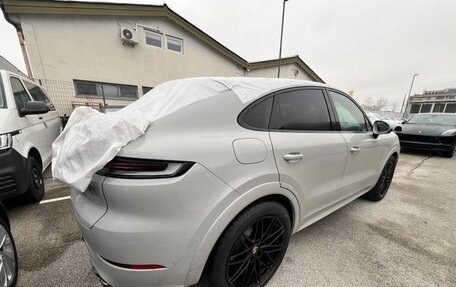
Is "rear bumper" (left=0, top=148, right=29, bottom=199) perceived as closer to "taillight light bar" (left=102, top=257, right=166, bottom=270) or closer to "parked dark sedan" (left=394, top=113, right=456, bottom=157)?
"taillight light bar" (left=102, top=257, right=166, bottom=270)

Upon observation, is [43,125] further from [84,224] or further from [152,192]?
[152,192]

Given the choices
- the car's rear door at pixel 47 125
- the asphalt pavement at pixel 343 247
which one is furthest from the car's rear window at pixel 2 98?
the asphalt pavement at pixel 343 247

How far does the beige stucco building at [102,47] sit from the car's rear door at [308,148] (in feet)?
30.7

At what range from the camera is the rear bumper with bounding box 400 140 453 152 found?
21.6 feet

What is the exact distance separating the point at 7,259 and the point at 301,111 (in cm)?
262

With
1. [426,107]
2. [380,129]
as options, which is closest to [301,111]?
[380,129]

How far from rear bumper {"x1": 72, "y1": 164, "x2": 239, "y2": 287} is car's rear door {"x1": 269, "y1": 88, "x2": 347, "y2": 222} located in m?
0.63

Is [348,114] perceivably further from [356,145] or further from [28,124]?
[28,124]

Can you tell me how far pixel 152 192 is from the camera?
108cm

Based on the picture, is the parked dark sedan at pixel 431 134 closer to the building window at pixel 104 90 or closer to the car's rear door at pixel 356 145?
the car's rear door at pixel 356 145

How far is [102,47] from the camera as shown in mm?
8570

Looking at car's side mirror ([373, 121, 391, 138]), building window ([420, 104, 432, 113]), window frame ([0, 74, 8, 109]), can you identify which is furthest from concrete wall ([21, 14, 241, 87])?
building window ([420, 104, 432, 113])

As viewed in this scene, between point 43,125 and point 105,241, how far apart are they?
3507 mm

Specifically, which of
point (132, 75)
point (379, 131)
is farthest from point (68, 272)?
point (132, 75)
